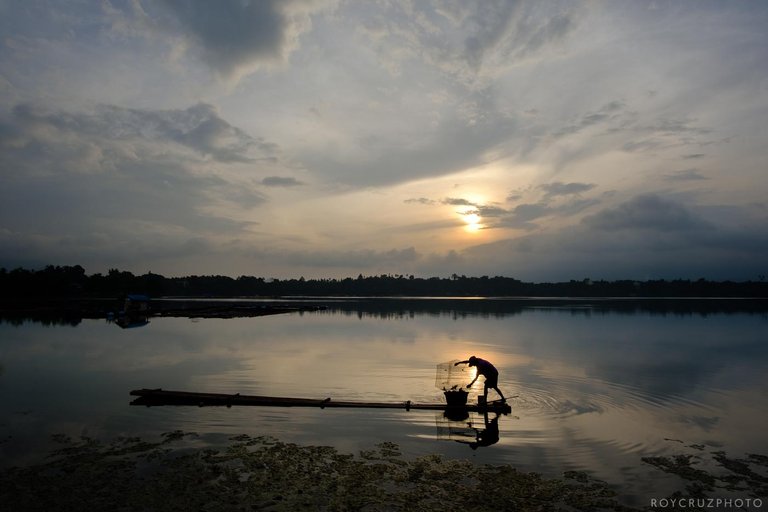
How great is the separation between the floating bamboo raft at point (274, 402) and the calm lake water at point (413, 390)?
1.23ft

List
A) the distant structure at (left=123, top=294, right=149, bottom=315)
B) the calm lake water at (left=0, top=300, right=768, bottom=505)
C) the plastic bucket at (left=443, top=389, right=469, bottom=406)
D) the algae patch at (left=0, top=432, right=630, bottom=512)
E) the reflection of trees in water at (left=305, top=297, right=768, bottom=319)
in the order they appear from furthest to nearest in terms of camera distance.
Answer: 1. the reflection of trees in water at (left=305, top=297, right=768, bottom=319)
2. the distant structure at (left=123, top=294, right=149, bottom=315)
3. the plastic bucket at (left=443, top=389, right=469, bottom=406)
4. the calm lake water at (left=0, top=300, right=768, bottom=505)
5. the algae patch at (left=0, top=432, right=630, bottom=512)

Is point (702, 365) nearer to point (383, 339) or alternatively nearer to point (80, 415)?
point (383, 339)

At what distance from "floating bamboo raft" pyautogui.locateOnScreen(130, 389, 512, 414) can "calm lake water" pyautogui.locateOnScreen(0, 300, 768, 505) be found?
1.23 ft

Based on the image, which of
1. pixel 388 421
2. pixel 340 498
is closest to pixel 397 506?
pixel 340 498

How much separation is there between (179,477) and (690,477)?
12.0m

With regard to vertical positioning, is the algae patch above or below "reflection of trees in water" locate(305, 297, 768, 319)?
below

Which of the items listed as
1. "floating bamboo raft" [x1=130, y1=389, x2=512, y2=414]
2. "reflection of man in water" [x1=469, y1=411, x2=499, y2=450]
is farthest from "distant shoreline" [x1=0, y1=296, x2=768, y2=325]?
"reflection of man in water" [x1=469, y1=411, x2=499, y2=450]

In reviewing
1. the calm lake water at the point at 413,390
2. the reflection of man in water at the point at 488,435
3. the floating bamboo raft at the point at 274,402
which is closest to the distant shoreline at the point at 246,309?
the calm lake water at the point at 413,390

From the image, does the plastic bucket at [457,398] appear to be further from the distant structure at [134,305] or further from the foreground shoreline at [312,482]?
the distant structure at [134,305]

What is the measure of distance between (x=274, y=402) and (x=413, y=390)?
22.2 ft

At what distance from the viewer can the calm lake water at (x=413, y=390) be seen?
1380cm

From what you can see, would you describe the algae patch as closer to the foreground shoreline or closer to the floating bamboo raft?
the foreground shoreline

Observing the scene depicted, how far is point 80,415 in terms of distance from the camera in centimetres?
1658

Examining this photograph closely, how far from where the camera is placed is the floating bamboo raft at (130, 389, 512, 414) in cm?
1738
